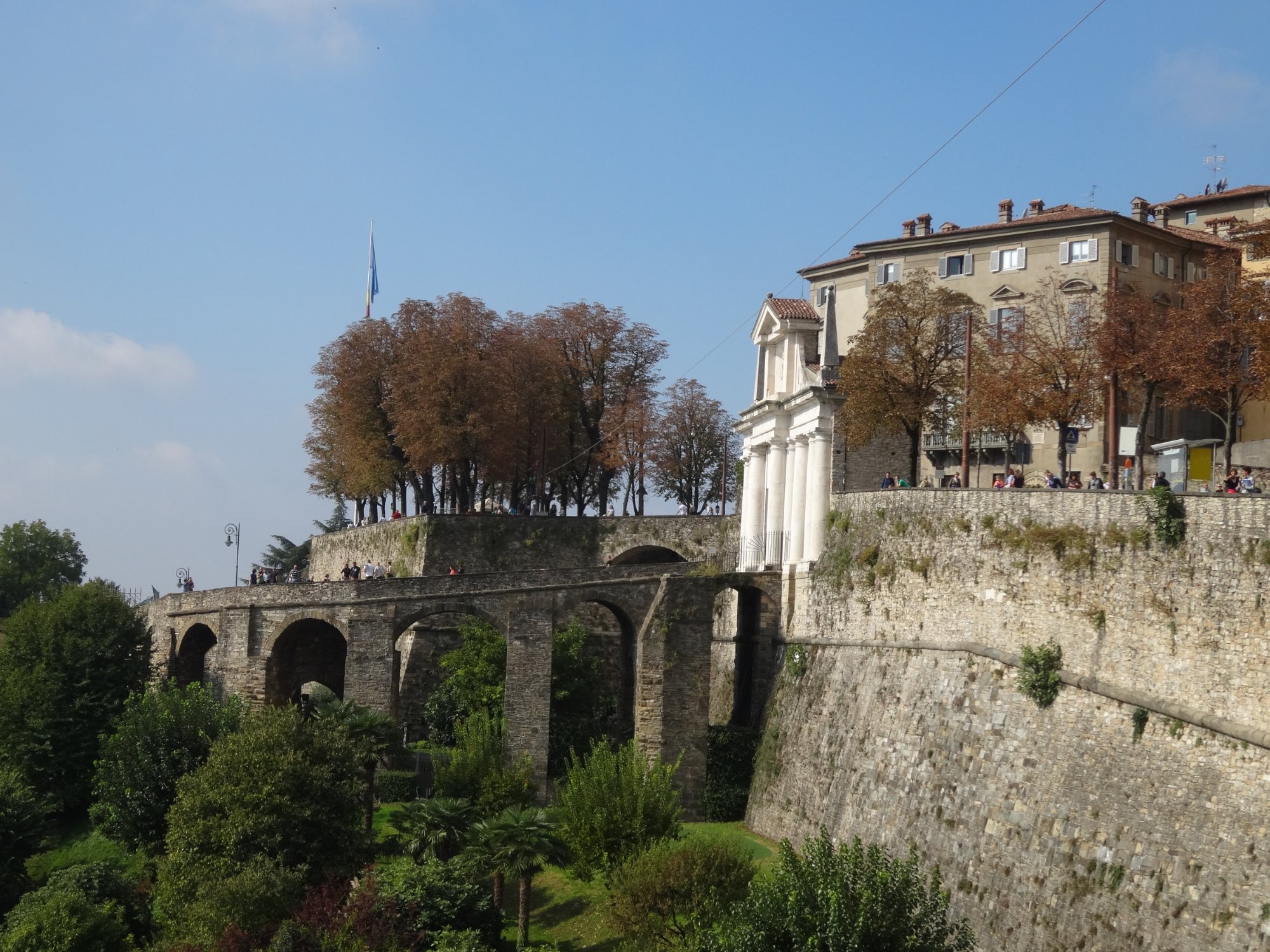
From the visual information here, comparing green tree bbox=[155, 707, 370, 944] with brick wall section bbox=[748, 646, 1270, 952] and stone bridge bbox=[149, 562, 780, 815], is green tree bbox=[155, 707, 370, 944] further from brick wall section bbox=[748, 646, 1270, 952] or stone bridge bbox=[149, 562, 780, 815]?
brick wall section bbox=[748, 646, 1270, 952]

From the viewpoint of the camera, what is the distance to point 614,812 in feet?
120

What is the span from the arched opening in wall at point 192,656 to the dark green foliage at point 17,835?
11403 mm

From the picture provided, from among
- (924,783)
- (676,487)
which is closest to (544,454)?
(676,487)

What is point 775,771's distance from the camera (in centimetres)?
3962

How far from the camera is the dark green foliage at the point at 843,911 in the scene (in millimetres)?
23547

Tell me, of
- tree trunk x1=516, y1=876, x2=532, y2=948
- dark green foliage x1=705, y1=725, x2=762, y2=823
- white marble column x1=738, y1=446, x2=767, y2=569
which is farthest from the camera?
white marble column x1=738, y1=446, x2=767, y2=569

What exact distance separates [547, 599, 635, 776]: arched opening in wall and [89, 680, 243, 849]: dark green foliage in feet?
32.3

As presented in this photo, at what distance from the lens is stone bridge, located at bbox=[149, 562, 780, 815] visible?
137ft

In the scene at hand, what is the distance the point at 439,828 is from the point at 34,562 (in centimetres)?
6493

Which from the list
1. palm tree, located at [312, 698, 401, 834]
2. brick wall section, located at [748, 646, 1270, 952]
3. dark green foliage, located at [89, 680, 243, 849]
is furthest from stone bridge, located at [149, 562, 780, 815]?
brick wall section, located at [748, 646, 1270, 952]

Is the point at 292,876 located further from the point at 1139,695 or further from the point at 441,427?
the point at 441,427

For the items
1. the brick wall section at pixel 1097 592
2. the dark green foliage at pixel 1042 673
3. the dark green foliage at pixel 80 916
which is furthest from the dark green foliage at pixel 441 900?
the dark green foliage at pixel 1042 673

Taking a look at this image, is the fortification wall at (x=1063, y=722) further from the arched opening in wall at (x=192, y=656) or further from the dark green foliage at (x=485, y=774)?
the arched opening in wall at (x=192, y=656)

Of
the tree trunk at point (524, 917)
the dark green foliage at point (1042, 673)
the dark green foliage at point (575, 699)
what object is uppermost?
the dark green foliage at point (1042, 673)
